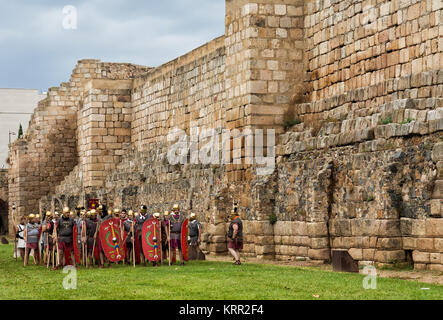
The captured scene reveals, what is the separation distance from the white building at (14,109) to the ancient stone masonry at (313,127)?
34491 millimetres

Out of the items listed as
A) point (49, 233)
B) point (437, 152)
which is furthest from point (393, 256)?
point (49, 233)

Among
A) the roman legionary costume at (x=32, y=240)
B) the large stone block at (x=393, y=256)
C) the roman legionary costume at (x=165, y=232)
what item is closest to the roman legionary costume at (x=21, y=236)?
the roman legionary costume at (x=32, y=240)

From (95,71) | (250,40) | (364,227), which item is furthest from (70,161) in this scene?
(364,227)

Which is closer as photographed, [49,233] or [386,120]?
[386,120]

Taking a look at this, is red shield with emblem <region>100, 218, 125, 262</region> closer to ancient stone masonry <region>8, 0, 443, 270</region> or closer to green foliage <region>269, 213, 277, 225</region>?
ancient stone masonry <region>8, 0, 443, 270</region>

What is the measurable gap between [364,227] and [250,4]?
24.9 ft

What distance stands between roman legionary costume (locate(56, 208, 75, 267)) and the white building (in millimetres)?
48047

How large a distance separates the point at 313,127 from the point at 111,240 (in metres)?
5.31

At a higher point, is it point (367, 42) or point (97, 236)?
point (367, 42)

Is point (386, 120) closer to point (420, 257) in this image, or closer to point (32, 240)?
point (420, 257)

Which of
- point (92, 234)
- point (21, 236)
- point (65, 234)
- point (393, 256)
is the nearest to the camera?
point (393, 256)

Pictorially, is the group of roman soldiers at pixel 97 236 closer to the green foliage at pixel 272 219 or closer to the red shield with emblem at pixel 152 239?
the red shield with emblem at pixel 152 239

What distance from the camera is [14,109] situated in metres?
69.9

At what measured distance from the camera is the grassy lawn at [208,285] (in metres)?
14.2
